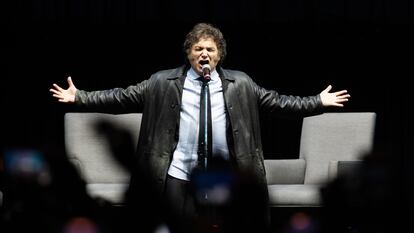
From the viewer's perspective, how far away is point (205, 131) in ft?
17.0

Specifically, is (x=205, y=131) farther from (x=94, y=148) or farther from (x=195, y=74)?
(x=94, y=148)

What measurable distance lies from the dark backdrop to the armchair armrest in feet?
3.63

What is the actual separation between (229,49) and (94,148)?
5.47ft

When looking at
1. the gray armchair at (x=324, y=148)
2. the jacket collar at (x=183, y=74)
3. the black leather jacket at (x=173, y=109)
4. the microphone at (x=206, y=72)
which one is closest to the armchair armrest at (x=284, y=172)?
the gray armchair at (x=324, y=148)

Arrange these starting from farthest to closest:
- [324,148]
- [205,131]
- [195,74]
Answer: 1. [324,148]
2. [195,74]
3. [205,131]

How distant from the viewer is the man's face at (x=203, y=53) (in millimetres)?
5340

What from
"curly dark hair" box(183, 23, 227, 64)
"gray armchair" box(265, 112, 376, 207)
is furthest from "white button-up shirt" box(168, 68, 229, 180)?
"gray armchair" box(265, 112, 376, 207)

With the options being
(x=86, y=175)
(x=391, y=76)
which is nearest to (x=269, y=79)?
(x=391, y=76)

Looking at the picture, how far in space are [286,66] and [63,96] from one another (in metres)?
3.04

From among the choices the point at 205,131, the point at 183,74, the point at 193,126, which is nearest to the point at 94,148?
the point at 183,74

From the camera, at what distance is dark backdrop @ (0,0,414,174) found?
8008 mm

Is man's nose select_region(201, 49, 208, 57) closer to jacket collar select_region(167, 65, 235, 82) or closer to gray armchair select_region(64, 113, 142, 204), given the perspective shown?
jacket collar select_region(167, 65, 235, 82)

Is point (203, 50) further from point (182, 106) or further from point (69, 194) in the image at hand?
point (69, 194)

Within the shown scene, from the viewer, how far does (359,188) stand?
18.8 feet
